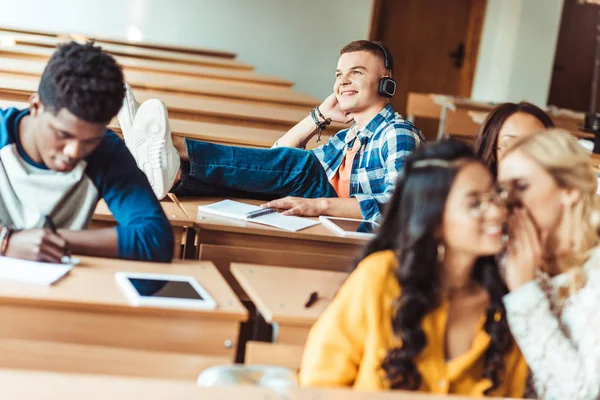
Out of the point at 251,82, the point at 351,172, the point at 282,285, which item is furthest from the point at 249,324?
the point at 251,82

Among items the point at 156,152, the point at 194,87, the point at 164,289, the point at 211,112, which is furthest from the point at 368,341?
the point at 194,87

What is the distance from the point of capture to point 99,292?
5.71 feet

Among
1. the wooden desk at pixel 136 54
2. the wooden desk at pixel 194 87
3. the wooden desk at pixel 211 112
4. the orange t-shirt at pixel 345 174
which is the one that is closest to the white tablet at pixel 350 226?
the orange t-shirt at pixel 345 174

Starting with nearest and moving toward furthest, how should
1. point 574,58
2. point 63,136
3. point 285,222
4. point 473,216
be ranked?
point 473,216 → point 63,136 → point 285,222 → point 574,58

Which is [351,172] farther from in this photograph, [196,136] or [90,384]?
[90,384]

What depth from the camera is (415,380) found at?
1513mm

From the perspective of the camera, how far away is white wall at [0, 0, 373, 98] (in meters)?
9.21

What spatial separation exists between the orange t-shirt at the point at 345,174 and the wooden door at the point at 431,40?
6.44 meters

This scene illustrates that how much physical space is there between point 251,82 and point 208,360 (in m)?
4.80

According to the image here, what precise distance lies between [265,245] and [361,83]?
2.80 feet

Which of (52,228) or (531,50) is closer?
(52,228)

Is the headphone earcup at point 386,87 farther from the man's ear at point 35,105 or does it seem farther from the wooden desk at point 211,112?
the man's ear at point 35,105

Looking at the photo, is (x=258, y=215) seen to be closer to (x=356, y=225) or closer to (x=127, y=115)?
(x=356, y=225)

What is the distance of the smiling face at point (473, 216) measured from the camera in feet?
4.92
